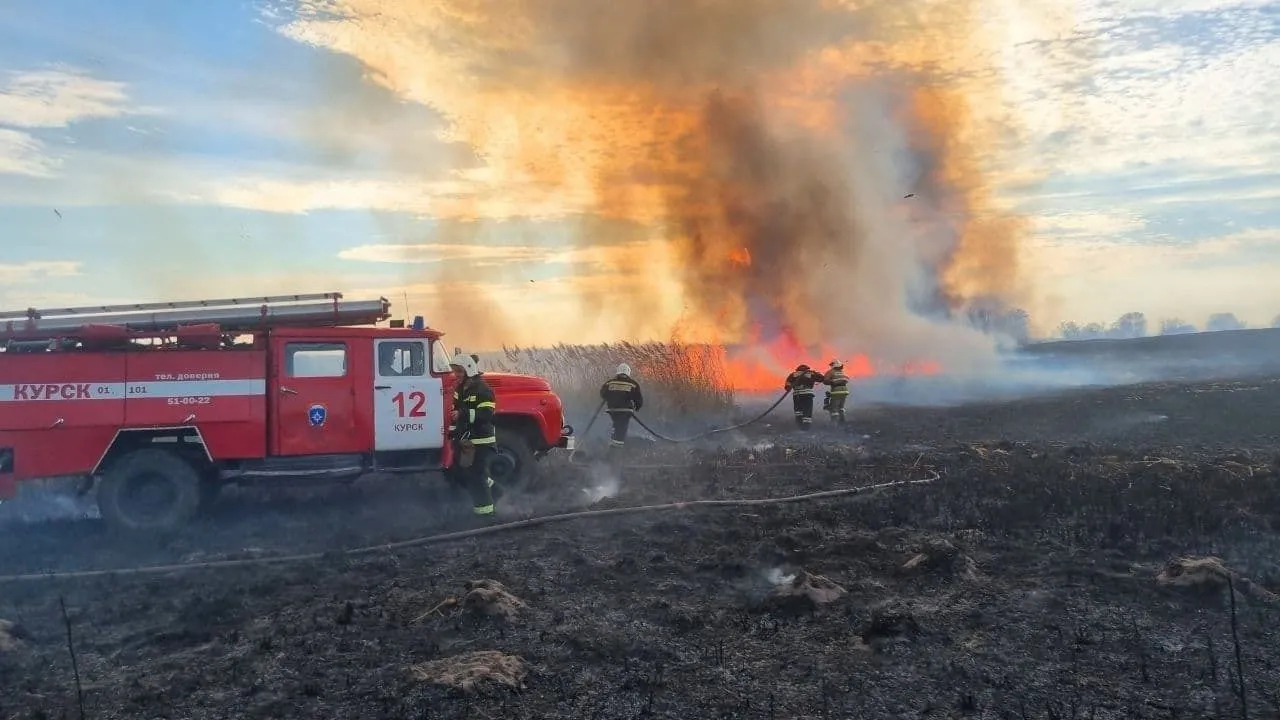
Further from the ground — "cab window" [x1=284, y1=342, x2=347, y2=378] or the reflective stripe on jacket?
"cab window" [x1=284, y1=342, x2=347, y2=378]

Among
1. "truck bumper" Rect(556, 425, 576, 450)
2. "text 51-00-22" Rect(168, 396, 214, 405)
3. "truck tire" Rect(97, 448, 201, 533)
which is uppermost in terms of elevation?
"text 51-00-22" Rect(168, 396, 214, 405)

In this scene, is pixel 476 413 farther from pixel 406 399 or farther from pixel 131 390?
pixel 131 390

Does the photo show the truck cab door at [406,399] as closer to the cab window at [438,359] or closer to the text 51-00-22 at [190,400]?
the cab window at [438,359]

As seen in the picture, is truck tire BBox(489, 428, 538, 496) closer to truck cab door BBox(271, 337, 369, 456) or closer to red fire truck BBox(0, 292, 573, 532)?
red fire truck BBox(0, 292, 573, 532)

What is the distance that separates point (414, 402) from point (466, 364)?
0.91 m

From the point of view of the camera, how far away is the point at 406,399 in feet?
36.3

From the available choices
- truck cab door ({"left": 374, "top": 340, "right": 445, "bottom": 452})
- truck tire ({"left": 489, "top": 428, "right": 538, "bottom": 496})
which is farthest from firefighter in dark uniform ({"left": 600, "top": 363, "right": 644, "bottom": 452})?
truck cab door ({"left": 374, "top": 340, "right": 445, "bottom": 452})

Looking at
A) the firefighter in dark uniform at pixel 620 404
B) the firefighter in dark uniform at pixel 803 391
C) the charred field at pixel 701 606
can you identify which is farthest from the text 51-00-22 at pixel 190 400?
the firefighter in dark uniform at pixel 803 391

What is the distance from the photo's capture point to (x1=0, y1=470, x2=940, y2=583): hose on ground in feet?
27.4

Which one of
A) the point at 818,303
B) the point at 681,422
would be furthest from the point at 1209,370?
the point at 681,422

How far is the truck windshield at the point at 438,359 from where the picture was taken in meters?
11.3

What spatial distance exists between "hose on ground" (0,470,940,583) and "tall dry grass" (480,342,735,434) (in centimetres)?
933

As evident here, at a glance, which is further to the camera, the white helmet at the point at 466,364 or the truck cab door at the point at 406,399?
the white helmet at the point at 466,364

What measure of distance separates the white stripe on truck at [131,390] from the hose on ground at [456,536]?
239cm
